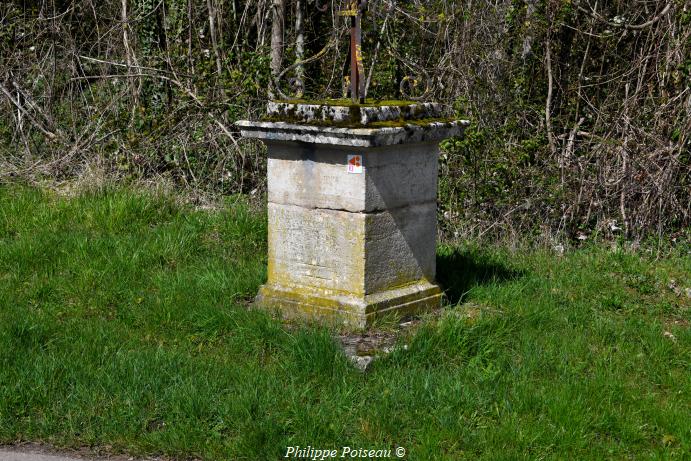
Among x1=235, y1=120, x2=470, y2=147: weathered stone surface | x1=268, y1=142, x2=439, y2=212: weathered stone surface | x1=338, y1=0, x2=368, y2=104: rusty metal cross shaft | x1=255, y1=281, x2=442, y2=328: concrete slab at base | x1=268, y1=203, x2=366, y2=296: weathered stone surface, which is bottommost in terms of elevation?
x1=255, y1=281, x2=442, y2=328: concrete slab at base

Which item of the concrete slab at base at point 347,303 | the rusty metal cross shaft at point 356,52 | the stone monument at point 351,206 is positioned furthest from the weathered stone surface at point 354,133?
the concrete slab at base at point 347,303

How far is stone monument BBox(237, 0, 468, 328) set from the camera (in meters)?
6.06

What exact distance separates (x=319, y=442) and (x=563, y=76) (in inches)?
241

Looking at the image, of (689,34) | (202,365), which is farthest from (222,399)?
(689,34)

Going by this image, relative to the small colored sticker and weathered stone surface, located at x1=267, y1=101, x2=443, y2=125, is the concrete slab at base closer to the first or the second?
the small colored sticker

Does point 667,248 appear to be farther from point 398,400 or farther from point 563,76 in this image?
point 398,400

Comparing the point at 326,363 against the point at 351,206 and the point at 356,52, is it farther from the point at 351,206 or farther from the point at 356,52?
the point at 356,52

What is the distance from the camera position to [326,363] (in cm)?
548

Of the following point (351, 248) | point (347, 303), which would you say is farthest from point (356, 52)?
point (347, 303)

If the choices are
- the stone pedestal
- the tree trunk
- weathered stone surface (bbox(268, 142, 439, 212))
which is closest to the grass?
the stone pedestal

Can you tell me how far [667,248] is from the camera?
8.58 metres

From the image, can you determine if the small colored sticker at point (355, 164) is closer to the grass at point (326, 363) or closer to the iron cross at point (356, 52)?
the iron cross at point (356, 52)

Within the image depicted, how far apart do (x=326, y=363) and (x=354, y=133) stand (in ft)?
4.45

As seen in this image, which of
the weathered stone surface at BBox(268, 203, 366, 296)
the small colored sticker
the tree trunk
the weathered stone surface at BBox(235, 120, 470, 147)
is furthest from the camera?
the tree trunk
